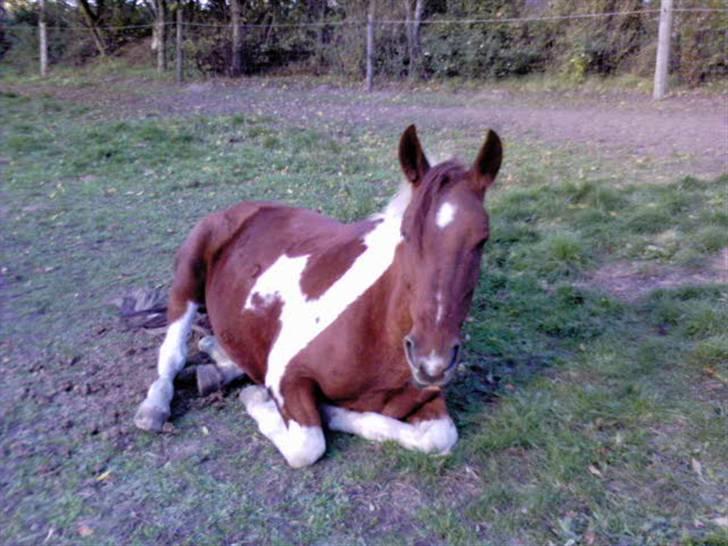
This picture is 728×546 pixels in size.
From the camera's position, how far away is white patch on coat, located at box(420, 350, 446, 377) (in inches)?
109

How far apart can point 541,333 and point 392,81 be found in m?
13.5

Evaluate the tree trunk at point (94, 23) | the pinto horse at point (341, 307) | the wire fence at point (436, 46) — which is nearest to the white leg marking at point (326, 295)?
the pinto horse at point (341, 307)

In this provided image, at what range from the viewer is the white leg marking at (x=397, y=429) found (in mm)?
3371

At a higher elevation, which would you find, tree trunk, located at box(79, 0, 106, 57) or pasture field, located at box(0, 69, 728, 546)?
tree trunk, located at box(79, 0, 106, 57)

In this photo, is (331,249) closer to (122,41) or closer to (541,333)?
(541,333)

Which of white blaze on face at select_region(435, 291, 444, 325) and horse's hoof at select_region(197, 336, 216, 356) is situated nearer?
white blaze on face at select_region(435, 291, 444, 325)

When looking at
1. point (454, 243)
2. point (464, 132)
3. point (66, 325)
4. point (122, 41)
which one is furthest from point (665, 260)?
point (122, 41)

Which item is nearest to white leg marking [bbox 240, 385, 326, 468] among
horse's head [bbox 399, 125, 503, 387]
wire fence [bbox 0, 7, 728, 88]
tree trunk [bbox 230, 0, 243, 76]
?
horse's head [bbox 399, 125, 503, 387]

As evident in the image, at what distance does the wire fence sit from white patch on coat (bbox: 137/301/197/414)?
12401 millimetres

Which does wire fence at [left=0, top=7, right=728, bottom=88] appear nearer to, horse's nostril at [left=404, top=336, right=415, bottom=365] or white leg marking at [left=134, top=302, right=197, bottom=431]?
white leg marking at [left=134, top=302, right=197, bottom=431]

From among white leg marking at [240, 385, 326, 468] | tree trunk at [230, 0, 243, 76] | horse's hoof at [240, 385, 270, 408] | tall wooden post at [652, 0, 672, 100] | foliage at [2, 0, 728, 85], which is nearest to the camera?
white leg marking at [240, 385, 326, 468]

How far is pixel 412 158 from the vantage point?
311 centimetres

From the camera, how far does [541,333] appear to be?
4715 mm

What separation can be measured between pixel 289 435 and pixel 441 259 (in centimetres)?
121
